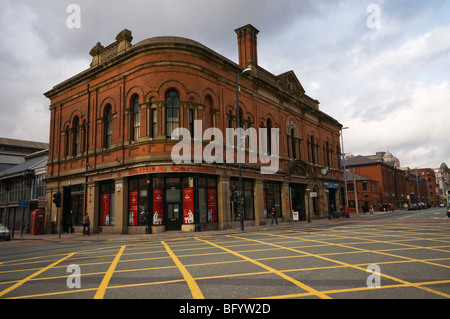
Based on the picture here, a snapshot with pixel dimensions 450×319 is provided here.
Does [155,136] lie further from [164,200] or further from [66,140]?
[66,140]

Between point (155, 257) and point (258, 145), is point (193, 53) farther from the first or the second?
point (155, 257)

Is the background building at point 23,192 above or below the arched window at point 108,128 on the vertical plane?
below

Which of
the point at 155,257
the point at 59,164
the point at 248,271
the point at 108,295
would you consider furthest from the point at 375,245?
the point at 59,164

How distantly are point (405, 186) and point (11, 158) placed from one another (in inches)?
3970

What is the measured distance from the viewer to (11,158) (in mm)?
45969

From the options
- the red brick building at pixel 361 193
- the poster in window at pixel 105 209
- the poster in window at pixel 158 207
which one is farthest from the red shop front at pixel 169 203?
the red brick building at pixel 361 193

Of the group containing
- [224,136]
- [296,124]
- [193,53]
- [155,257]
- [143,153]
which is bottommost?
[155,257]

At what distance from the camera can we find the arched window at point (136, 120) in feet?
73.1

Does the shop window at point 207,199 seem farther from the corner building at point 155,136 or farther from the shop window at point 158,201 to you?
the shop window at point 158,201

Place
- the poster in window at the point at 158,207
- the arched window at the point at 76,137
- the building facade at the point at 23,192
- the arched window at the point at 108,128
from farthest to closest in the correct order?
the building facade at the point at 23,192
the arched window at the point at 76,137
the arched window at the point at 108,128
the poster in window at the point at 158,207

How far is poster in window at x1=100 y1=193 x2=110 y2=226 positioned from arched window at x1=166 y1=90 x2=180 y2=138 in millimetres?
7236

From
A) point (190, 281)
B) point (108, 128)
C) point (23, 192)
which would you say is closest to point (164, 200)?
point (108, 128)

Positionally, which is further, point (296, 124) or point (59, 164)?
point (296, 124)

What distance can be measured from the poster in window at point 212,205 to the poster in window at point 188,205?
175cm
